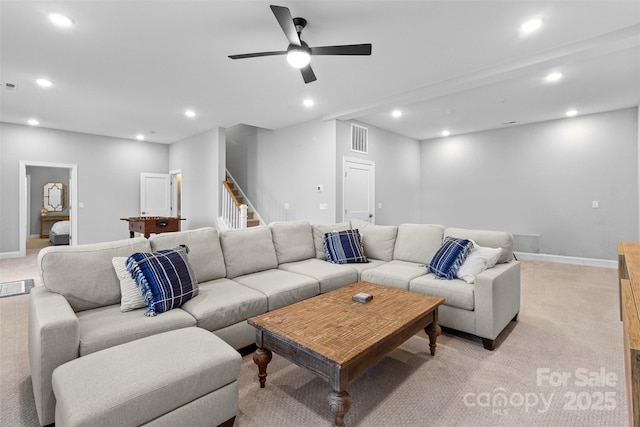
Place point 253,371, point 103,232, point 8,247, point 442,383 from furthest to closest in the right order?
1. point 103,232
2. point 8,247
3. point 253,371
4. point 442,383

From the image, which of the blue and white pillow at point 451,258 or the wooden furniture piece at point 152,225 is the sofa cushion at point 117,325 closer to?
the blue and white pillow at point 451,258

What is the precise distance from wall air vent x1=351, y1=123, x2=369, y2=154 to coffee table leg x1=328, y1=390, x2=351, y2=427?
4.85 meters

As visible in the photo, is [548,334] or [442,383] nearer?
[442,383]

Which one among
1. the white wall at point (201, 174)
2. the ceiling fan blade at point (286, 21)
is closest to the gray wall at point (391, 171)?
the white wall at point (201, 174)

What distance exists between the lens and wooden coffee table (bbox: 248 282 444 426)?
158 centimetres

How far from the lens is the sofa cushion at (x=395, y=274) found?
304cm

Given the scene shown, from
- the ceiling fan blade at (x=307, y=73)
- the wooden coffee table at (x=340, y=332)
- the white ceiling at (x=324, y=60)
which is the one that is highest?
the white ceiling at (x=324, y=60)

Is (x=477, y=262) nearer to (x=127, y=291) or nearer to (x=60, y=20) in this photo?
(x=127, y=291)

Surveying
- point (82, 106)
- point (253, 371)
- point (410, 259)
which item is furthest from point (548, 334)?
point (82, 106)

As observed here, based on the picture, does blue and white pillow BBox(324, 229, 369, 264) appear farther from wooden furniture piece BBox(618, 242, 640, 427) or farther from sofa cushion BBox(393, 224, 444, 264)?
wooden furniture piece BBox(618, 242, 640, 427)

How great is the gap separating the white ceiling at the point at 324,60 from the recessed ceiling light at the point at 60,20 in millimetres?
53

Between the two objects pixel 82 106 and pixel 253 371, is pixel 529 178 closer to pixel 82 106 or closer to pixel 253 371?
pixel 253 371

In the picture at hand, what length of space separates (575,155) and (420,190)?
311cm

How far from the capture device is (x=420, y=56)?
338cm
